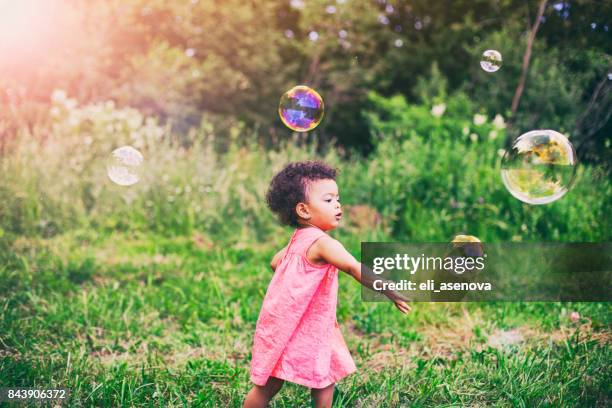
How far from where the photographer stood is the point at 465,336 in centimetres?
325

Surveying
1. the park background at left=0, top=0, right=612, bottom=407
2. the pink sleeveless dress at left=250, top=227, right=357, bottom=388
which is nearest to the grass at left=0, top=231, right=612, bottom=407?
the park background at left=0, top=0, right=612, bottom=407

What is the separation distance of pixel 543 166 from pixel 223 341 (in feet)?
7.28

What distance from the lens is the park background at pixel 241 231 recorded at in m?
2.64

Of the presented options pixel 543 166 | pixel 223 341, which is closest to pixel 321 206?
pixel 223 341

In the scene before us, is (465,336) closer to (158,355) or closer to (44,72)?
(158,355)

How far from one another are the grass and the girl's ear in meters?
0.81

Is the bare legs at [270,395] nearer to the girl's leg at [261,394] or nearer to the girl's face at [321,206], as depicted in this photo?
the girl's leg at [261,394]

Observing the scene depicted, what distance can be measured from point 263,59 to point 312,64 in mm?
1415

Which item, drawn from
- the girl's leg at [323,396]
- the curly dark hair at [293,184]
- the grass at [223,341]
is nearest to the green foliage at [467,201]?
the grass at [223,341]

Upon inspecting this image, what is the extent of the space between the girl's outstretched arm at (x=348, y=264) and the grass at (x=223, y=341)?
702 millimetres

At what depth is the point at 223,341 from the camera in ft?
10.2

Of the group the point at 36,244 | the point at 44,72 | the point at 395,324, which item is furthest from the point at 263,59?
the point at 395,324

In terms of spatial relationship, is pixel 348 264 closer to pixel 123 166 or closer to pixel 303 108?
pixel 303 108

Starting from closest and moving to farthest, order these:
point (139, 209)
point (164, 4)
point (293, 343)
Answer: point (293, 343), point (139, 209), point (164, 4)
